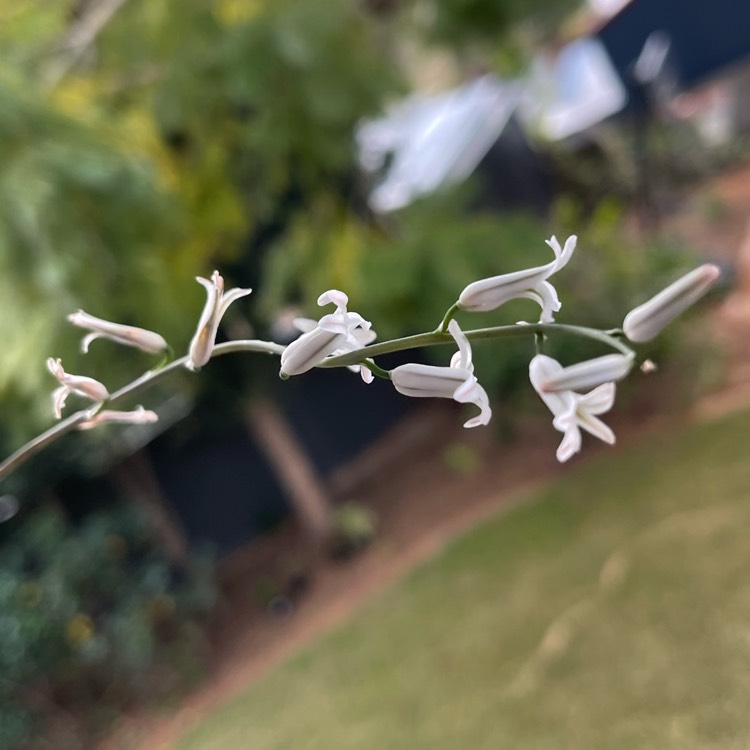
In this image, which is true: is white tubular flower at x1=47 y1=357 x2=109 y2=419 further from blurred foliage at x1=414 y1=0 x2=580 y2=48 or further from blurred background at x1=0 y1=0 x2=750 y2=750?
blurred foliage at x1=414 y1=0 x2=580 y2=48

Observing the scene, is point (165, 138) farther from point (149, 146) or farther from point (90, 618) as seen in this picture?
point (90, 618)

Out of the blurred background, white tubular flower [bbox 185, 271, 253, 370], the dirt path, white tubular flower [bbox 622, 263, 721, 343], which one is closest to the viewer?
white tubular flower [bbox 622, 263, 721, 343]

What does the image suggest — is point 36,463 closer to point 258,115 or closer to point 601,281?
point 258,115

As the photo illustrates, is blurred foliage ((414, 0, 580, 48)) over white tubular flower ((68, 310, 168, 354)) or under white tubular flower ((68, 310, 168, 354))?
over

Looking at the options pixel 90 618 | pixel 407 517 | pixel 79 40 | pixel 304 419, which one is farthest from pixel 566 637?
pixel 304 419

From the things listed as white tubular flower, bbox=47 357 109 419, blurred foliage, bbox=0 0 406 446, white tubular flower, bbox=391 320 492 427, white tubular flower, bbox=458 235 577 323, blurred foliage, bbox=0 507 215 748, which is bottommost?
white tubular flower, bbox=391 320 492 427

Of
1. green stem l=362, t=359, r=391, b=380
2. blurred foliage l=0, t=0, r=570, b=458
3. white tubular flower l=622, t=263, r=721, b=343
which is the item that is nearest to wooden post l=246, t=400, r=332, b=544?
blurred foliage l=0, t=0, r=570, b=458

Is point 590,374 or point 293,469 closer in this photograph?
point 590,374

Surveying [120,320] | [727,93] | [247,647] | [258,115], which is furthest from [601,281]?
[727,93]
